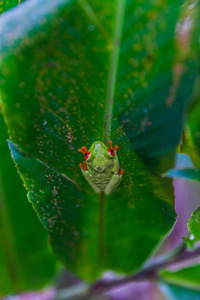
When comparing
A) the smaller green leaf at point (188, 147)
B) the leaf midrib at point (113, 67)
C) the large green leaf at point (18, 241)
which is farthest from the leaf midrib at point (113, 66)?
the large green leaf at point (18, 241)

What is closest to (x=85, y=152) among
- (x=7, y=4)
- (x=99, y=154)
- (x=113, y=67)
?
(x=99, y=154)

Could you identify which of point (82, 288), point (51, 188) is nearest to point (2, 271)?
point (82, 288)

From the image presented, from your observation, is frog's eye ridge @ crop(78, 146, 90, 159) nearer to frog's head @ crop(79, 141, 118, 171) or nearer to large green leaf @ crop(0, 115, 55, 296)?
frog's head @ crop(79, 141, 118, 171)

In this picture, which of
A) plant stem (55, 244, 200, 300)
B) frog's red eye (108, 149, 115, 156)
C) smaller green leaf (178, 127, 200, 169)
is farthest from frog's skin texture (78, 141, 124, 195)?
plant stem (55, 244, 200, 300)

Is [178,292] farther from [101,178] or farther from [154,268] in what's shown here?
[101,178]

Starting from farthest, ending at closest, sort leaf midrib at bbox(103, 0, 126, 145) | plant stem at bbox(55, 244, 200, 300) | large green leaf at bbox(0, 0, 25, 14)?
plant stem at bbox(55, 244, 200, 300) → large green leaf at bbox(0, 0, 25, 14) → leaf midrib at bbox(103, 0, 126, 145)

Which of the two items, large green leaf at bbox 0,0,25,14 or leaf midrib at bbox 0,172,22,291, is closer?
large green leaf at bbox 0,0,25,14
